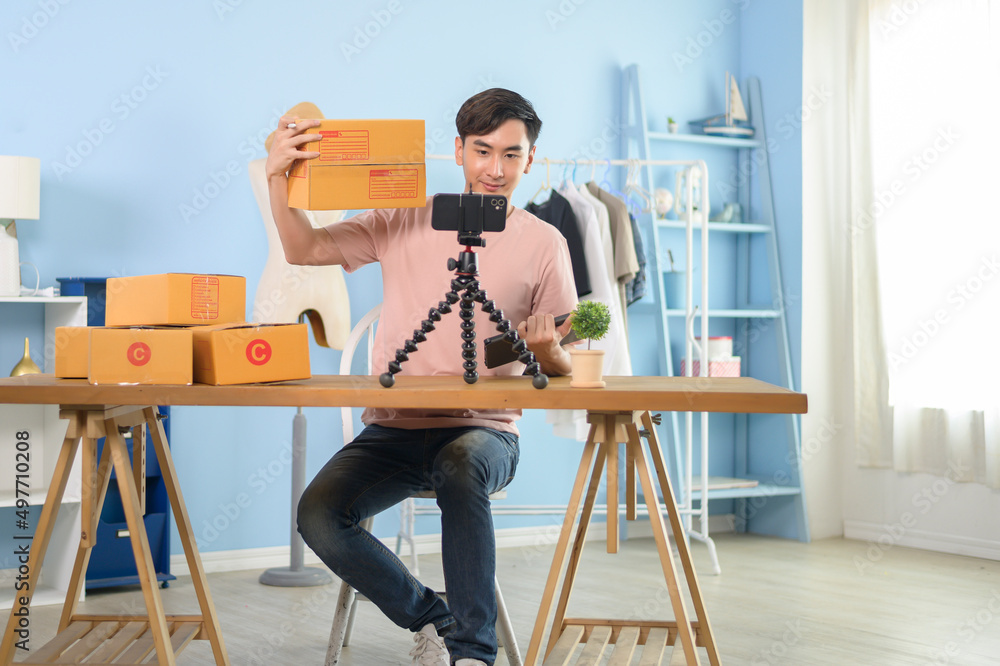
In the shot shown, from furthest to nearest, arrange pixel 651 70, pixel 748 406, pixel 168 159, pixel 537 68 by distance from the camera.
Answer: pixel 651 70 → pixel 537 68 → pixel 168 159 → pixel 748 406

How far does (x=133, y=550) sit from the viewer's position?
6.55 feet

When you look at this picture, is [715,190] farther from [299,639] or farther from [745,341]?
[299,639]

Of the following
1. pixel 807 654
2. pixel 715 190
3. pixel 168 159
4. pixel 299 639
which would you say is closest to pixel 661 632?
pixel 807 654

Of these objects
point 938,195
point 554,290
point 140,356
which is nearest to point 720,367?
point 938,195

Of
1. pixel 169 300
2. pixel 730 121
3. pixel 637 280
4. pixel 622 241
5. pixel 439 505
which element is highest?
pixel 730 121

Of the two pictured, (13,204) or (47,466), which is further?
(47,466)

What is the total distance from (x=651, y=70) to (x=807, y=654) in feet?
9.22

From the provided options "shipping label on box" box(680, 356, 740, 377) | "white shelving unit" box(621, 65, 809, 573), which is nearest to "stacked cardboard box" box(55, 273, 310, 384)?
"white shelving unit" box(621, 65, 809, 573)

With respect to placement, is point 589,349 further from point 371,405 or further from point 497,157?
point 497,157

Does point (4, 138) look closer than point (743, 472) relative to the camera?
Yes

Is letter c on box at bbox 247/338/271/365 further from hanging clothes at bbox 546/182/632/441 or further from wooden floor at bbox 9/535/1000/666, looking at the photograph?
hanging clothes at bbox 546/182/632/441

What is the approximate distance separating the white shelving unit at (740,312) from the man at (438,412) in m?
1.78

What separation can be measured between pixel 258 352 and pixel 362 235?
524mm

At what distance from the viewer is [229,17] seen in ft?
11.7
